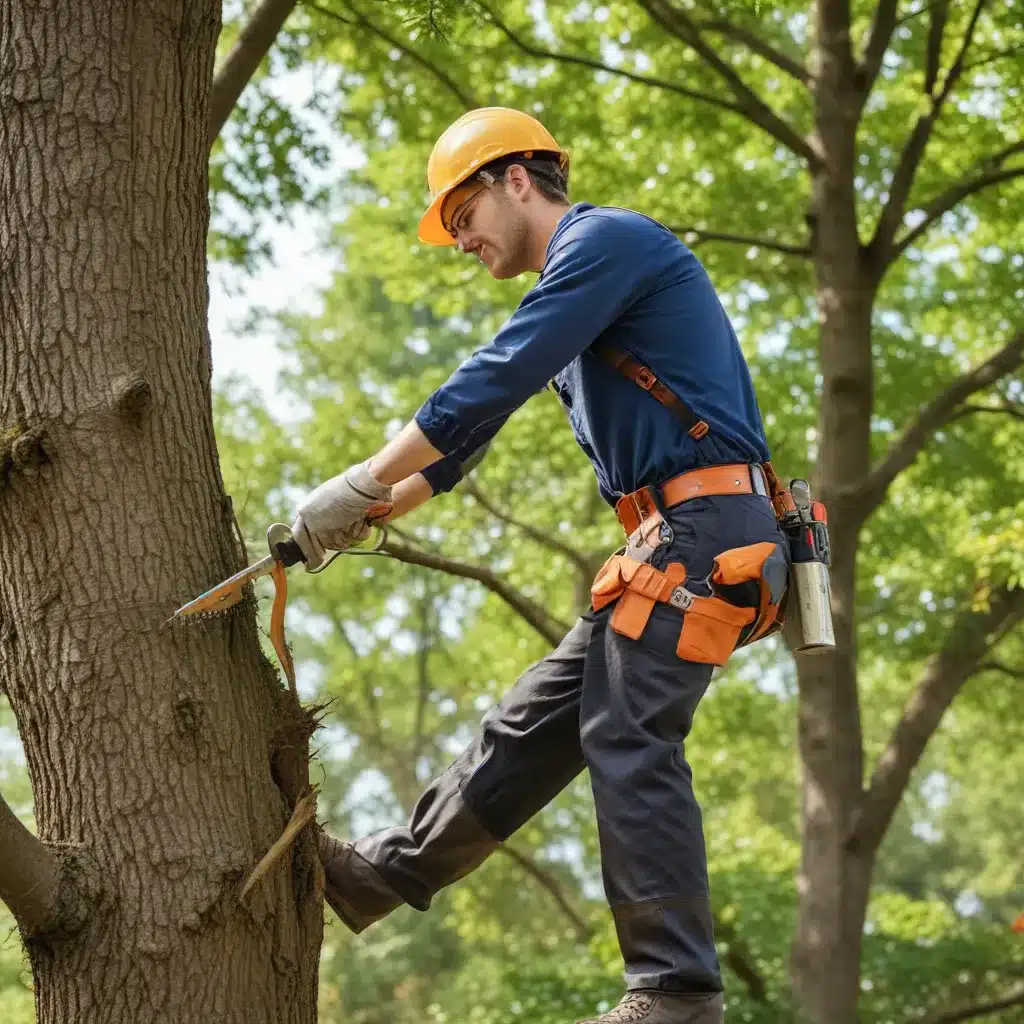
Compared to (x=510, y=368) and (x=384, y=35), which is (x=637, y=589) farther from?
(x=384, y=35)

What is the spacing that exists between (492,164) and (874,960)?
9.16m

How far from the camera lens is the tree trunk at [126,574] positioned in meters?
2.58

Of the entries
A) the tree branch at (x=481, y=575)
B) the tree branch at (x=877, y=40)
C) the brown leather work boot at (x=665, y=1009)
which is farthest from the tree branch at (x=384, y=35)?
the brown leather work boot at (x=665, y=1009)

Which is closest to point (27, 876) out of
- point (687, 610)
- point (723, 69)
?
point (687, 610)

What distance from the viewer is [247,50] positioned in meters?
5.06

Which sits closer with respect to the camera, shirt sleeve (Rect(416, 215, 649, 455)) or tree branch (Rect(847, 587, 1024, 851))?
shirt sleeve (Rect(416, 215, 649, 455))

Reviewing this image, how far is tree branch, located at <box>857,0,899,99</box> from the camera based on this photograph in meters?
8.11

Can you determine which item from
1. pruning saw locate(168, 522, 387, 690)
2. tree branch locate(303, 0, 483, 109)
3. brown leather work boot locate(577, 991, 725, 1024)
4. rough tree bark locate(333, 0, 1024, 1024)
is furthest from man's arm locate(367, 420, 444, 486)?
rough tree bark locate(333, 0, 1024, 1024)

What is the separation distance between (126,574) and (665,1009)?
1.36 m

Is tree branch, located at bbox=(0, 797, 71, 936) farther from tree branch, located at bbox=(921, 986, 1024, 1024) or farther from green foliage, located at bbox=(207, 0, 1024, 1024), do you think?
tree branch, located at bbox=(921, 986, 1024, 1024)

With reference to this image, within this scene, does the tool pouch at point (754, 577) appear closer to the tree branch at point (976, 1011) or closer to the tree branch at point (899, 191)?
the tree branch at point (899, 191)

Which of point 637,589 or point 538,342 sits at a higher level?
point 538,342

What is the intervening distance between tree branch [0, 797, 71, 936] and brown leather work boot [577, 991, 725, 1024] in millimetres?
1038

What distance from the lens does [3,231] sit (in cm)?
285
